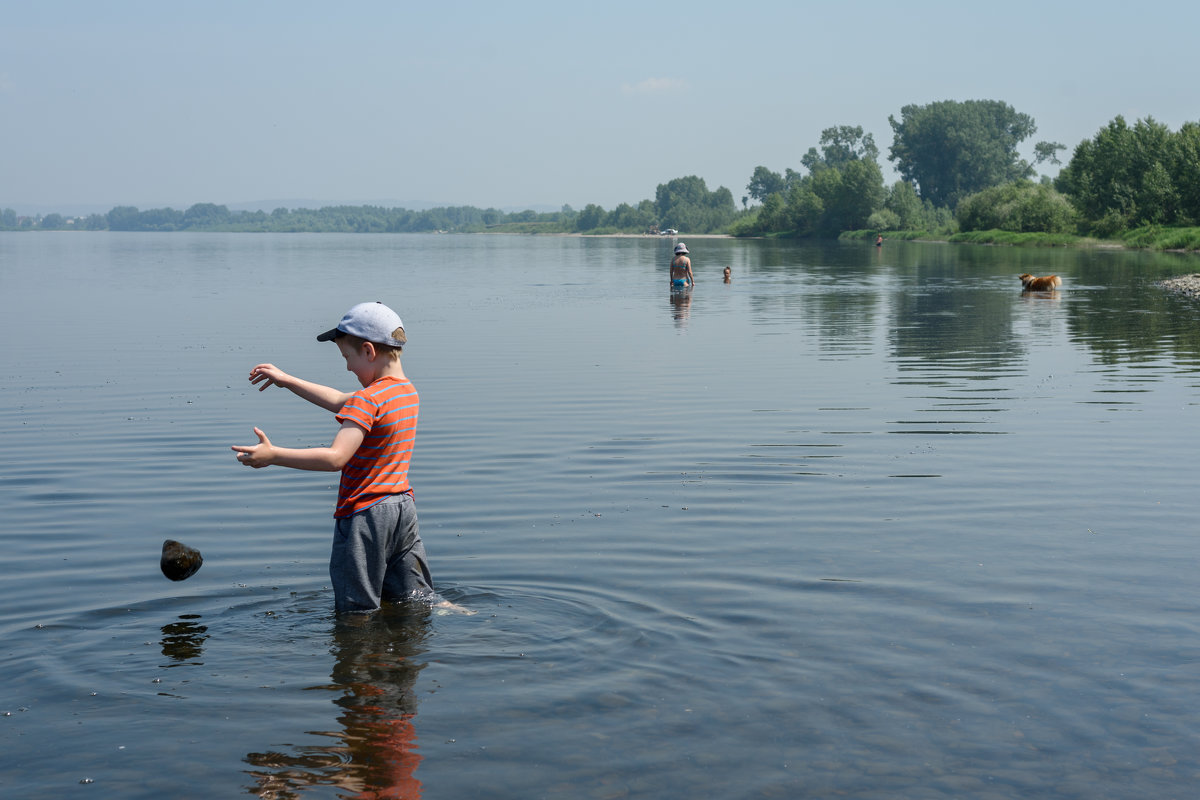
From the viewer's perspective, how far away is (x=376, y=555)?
276 inches

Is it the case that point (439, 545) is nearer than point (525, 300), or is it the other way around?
point (439, 545)

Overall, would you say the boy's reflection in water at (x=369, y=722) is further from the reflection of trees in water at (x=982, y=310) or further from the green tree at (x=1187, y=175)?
the green tree at (x=1187, y=175)

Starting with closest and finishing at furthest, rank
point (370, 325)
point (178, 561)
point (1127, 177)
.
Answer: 1. point (370, 325)
2. point (178, 561)
3. point (1127, 177)

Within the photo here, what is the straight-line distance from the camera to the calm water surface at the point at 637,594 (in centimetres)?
546

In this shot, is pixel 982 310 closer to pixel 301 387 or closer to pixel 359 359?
pixel 359 359

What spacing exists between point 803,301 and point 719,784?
116 ft

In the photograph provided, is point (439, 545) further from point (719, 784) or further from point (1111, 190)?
point (1111, 190)

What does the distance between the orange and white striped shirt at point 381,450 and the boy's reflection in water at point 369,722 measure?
2.61ft

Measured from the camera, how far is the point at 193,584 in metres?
8.45

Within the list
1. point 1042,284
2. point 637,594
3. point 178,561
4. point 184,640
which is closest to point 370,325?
point 184,640

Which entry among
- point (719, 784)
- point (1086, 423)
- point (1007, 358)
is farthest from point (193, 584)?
point (1007, 358)

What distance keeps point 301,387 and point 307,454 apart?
78 centimetres

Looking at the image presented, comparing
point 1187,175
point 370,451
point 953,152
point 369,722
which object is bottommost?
point 369,722

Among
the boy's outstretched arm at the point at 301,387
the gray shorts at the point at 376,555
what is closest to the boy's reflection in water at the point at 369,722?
the gray shorts at the point at 376,555
